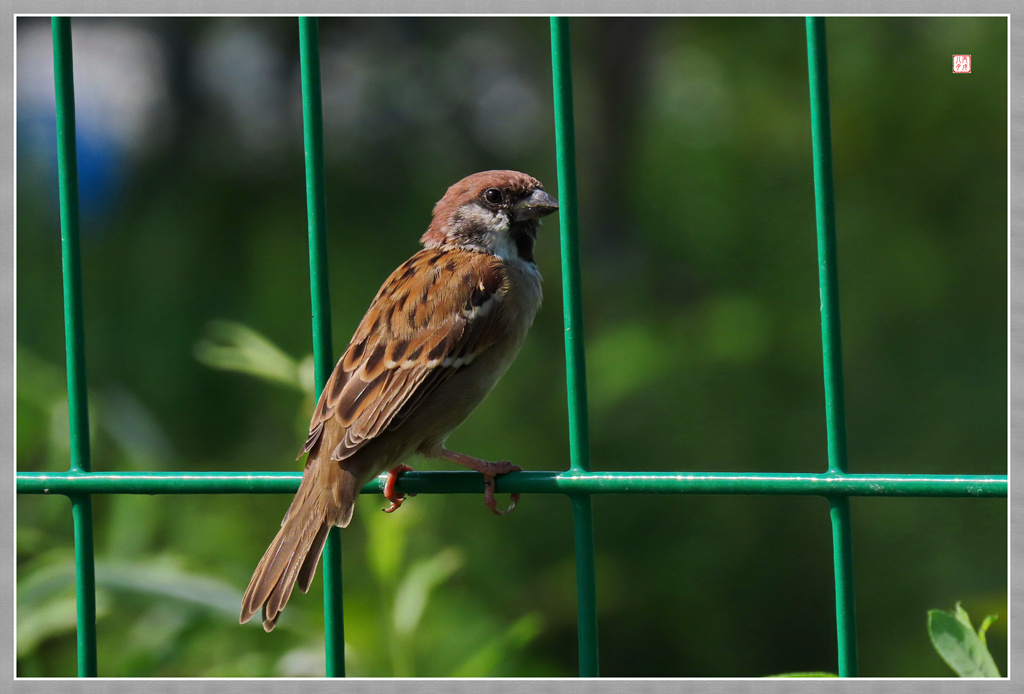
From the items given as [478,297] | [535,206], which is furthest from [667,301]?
[478,297]

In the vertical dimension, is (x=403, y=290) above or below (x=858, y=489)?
above

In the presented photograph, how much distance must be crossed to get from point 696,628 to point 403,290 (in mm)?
2362

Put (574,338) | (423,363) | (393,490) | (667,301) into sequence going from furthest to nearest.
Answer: (667,301)
(423,363)
(393,490)
(574,338)

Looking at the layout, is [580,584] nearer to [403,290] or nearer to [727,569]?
[403,290]

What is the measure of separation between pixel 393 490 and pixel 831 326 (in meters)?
1.21

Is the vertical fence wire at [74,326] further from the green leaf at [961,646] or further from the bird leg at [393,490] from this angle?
the green leaf at [961,646]

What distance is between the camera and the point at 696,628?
15.9 ft

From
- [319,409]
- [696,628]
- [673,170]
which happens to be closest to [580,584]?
[319,409]

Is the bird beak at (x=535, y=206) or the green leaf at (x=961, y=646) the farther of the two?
the bird beak at (x=535, y=206)

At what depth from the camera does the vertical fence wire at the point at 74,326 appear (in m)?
2.63

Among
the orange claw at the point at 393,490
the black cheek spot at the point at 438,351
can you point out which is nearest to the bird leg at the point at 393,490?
the orange claw at the point at 393,490

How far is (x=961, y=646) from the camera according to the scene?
88.3 inches

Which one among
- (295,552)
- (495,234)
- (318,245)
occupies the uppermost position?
(495,234)

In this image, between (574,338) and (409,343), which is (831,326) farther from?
(409,343)
